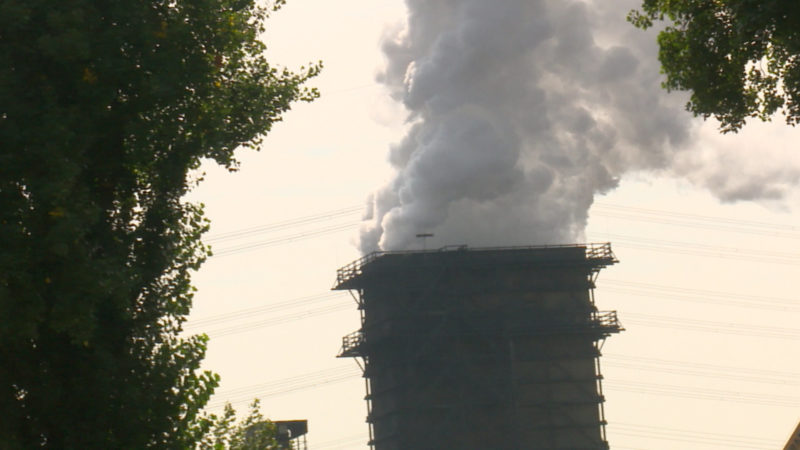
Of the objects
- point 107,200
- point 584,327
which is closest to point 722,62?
point 107,200

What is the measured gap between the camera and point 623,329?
6812 cm

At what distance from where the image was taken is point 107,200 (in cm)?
2067

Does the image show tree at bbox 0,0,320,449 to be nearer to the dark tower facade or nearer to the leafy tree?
the leafy tree

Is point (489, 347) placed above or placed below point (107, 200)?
above

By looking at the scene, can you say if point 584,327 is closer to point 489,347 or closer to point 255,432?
point 489,347

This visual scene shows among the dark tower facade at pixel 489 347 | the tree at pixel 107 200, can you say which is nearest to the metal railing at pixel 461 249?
the dark tower facade at pixel 489 347

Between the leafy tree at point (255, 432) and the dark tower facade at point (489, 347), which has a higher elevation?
the dark tower facade at point (489, 347)

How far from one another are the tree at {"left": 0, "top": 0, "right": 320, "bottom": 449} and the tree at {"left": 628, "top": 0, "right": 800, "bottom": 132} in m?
6.77

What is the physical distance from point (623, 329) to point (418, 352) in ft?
33.8

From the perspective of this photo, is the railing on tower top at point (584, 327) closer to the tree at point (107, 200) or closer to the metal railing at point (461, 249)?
the metal railing at point (461, 249)

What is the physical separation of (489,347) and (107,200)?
49092mm

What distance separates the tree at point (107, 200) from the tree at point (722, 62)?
677cm

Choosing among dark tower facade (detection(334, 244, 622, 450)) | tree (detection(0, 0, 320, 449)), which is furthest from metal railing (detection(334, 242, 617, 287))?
tree (detection(0, 0, 320, 449))

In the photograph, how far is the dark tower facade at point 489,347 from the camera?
67.4 metres
